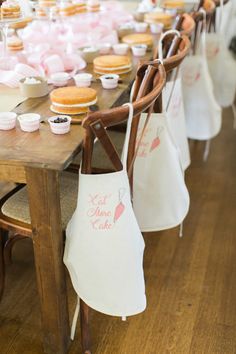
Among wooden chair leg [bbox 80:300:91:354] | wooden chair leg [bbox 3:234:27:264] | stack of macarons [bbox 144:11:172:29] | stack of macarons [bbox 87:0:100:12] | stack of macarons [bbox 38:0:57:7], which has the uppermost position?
stack of macarons [bbox 38:0:57:7]

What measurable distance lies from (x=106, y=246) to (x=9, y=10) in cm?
111

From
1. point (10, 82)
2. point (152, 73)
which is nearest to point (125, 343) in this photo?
point (152, 73)

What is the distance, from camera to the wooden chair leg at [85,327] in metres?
1.53

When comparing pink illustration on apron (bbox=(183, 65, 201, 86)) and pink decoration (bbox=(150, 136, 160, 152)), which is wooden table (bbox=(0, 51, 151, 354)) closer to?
pink decoration (bbox=(150, 136, 160, 152))

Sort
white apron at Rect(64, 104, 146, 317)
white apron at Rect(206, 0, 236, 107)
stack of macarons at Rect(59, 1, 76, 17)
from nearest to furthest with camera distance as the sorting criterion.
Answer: white apron at Rect(64, 104, 146, 317) < stack of macarons at Rect(59, 1, 76, 17) < white apron at Rect(206, 0, 236, 107)

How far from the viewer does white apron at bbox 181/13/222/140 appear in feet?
8.48

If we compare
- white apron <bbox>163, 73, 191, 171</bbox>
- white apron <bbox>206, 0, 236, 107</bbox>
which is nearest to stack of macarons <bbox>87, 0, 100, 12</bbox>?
white apron <bbox>206, 0, 236, 107</bbox>

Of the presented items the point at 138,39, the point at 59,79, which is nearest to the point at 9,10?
the point at 59,79

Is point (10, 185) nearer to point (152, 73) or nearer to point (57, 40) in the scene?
point (152, 73)

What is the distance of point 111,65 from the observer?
1.98m

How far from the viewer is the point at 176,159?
1.82m

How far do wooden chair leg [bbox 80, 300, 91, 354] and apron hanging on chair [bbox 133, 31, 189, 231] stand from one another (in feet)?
1.54

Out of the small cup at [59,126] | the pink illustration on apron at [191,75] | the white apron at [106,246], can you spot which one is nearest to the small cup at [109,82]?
the small cup at [59,126]

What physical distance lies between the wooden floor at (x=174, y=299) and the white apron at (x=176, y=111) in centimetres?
38
